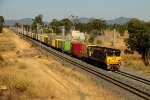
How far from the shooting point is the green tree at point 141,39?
46656 millimetres

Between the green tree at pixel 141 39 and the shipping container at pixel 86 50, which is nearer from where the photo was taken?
the shipping container at pixel 86 50

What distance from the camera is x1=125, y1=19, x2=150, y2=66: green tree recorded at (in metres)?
46.7

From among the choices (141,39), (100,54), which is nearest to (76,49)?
(141,39)

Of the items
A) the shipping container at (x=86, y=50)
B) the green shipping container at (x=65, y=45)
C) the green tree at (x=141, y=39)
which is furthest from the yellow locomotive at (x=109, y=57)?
the green shipping container at (x=65, y=45)

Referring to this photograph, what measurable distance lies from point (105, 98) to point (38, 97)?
4.78 meters

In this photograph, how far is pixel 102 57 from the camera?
119ft

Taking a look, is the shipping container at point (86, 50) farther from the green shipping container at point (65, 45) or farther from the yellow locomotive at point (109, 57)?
the green shipping container at point (65, 45)

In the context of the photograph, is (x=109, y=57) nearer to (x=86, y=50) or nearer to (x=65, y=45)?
(x=86, y=50)

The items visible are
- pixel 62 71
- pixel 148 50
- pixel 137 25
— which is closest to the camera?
pixel 62 71

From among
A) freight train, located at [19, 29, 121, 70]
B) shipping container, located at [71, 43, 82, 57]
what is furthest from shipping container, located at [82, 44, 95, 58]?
shipping container, located at [71, 43, 82, 57]

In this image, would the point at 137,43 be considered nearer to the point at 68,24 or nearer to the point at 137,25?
the point at 137,25

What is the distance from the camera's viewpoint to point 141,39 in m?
48.1

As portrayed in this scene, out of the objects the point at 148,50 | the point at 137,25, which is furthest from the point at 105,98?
the point at 137,25

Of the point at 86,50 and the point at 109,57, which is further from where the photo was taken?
the point at 86,50
